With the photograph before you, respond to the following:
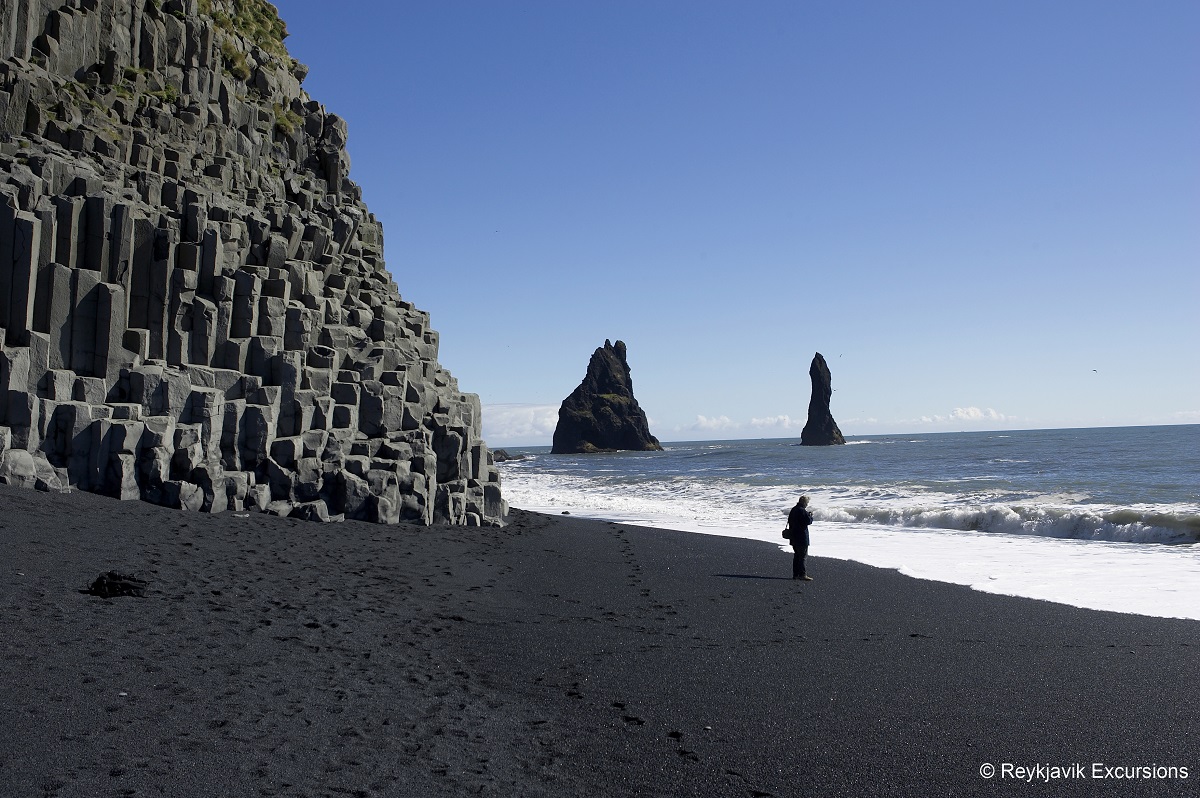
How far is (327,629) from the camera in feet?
27.8

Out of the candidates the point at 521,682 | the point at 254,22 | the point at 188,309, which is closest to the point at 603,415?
the point at 254,22

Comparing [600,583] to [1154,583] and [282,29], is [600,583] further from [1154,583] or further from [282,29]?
[282,29]

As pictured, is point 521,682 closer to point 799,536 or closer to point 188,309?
point 799,536

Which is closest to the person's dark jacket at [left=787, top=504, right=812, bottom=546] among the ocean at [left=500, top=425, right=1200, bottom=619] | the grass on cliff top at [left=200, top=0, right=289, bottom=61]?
the ocean at [left=500, top=425, right=1200, bottom=619]

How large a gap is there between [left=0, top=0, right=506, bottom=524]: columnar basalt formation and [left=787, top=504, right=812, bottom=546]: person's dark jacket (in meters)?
7.93

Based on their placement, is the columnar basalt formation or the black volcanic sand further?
the columnar basalt formation

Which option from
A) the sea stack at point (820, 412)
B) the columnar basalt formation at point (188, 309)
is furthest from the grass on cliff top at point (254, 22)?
the sea stack at point (820, 412)

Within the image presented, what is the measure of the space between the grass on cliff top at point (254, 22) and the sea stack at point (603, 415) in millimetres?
87796

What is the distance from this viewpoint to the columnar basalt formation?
14.4 m

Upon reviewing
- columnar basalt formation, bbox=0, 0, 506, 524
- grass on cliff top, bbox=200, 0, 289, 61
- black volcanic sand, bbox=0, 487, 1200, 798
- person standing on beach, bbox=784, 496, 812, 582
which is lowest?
black volcanic sand, bbox=0, 487, 1200, 798

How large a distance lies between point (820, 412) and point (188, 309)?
112 m

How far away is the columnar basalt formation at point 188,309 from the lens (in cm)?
1439

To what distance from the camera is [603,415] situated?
115m

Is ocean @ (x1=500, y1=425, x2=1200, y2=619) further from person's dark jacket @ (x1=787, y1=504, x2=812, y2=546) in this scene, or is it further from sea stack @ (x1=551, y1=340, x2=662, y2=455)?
sea stack @ (x1=551, y1=340, x2=662, y2=455)
